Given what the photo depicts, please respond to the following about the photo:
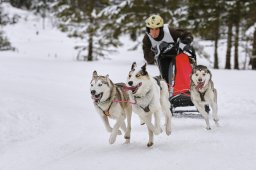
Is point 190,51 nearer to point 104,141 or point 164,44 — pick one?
point 164,44

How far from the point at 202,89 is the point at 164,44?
117 cm

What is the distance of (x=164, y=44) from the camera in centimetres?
764

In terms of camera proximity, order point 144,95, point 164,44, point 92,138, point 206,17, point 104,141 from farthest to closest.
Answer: point 206,17
point 164,44
point 92,138
point 104,141
point 144,95

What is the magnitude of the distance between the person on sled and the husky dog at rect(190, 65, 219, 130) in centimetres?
69

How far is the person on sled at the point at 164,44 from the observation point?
734cm

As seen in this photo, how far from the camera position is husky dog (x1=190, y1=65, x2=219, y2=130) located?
6.97 meters

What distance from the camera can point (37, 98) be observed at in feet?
31.7

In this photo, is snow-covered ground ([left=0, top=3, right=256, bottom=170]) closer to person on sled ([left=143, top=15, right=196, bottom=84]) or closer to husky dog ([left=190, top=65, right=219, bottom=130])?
husky dog ([left=190, top=65, right=219, bottom=130])

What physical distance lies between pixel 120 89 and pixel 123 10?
60.3 ft

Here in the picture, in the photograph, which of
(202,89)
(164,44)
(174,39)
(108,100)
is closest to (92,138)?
(108,100)

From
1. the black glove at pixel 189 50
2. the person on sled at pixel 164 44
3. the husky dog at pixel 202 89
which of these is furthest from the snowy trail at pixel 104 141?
the black glove at pixel 189 50

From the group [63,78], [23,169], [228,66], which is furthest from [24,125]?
[228,66]

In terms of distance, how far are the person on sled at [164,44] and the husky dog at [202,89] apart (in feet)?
2.25

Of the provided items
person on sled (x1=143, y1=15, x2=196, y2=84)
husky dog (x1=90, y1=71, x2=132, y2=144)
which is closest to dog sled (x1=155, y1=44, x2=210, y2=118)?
person on sled (x1=143, y1=15, x2=196, y2=84)
